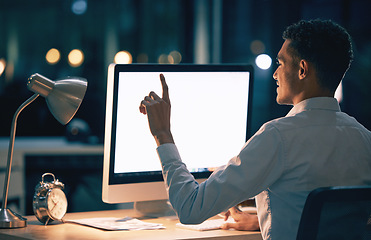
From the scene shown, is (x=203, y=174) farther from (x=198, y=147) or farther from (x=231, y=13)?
(x=231, y=13)

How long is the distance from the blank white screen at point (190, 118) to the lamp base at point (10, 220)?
0.34m

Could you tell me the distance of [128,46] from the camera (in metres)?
7.98

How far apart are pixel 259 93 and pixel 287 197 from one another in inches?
149

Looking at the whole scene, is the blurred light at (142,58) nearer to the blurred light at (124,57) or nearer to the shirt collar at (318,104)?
the blurred light at (124,57)

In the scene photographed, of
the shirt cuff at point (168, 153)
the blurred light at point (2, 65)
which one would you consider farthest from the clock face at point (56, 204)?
the blurred light at point (2, 65)

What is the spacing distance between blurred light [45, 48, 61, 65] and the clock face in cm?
586

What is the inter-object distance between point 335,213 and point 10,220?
104 cm

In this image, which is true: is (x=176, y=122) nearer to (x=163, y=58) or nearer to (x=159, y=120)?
(x=159, y=120)

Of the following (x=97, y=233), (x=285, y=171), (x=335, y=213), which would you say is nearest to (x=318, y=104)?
(x=285, y=171)

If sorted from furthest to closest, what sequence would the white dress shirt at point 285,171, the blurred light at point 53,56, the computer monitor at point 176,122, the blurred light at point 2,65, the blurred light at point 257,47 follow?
1. the blurred light at point 53,56
2. the blurred light at point 2,65
3. the blurred light at point 257,47
4. the computer monitor at point 176,122
5. the white dress shirt at point 285,171

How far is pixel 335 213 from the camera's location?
4.16 feet

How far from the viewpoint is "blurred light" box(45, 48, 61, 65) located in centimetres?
758

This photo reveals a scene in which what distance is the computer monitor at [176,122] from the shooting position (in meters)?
1.93

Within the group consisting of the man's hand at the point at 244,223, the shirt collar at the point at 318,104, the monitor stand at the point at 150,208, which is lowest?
the monitor stand at the point at 150,208
